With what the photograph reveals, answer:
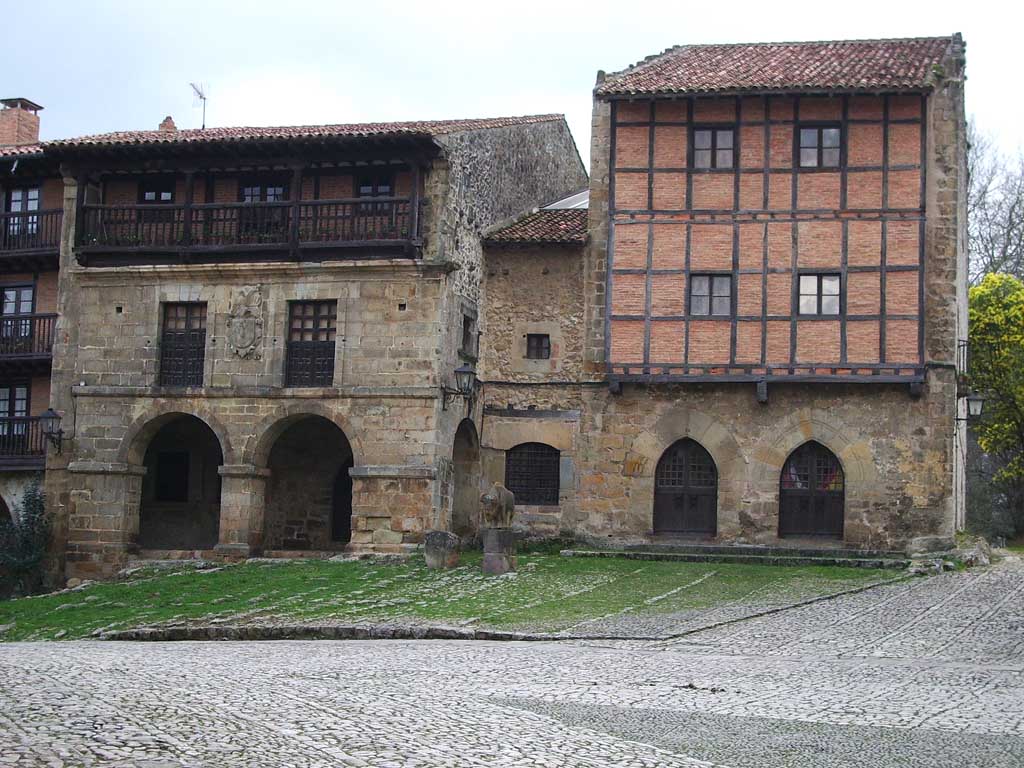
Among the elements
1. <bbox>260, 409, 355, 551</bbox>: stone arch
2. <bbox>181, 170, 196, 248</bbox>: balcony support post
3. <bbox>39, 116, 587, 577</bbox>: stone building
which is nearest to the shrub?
<bbox>39, 116, 587, 577</bbox>: stone building

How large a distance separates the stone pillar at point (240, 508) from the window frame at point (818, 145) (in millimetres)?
13135

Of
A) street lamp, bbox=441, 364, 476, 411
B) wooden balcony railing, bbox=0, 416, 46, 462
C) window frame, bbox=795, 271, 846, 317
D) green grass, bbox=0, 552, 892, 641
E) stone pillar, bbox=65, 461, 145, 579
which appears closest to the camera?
green grass, bbox=0, 552, 892, 641

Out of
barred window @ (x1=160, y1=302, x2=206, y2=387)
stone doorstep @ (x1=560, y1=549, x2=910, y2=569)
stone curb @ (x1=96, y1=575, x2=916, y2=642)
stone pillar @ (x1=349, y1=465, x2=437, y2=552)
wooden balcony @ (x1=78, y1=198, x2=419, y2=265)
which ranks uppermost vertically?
wooden balcony @ (x1=78, y1=198, x2=419, y2=265)

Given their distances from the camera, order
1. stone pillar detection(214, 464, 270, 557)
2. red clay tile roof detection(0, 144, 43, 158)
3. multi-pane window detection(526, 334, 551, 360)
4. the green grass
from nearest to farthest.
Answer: the green grass, stone pillar detection(214, 464, 270, 557), multi-pane window detection(526, 334, 551, 360), red clay tile roof detection(0, 144, 43, 158)

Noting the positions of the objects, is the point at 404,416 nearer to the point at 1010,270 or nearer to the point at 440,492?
the point at 440,492

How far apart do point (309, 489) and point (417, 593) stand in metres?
9.73

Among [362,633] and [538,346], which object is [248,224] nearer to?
[538,346]

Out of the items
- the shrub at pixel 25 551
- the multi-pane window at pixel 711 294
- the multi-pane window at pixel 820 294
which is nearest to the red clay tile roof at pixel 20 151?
the shrub at pixel 25 551

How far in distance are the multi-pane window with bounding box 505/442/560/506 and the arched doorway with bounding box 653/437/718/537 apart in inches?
95.7

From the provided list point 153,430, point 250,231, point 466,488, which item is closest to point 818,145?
point 466,488

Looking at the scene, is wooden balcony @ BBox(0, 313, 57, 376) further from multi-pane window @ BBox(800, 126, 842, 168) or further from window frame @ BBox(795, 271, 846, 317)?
multi-pane window @ BBox(800, 126, 842, 168)

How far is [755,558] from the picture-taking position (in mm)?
27859

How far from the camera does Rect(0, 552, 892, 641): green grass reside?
837 inches

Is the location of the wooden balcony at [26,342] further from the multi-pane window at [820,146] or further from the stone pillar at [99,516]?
the multi-pane window at [820,146]
